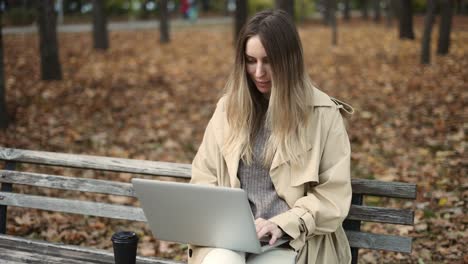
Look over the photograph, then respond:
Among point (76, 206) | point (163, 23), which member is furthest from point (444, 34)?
point (76, 206)

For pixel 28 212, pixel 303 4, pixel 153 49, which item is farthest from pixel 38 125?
pixel 303 4

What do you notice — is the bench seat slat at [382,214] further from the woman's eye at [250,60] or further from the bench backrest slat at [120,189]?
the woman's eye at [250,60]

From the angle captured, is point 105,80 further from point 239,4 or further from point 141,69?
point 239,4

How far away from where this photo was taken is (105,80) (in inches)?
472

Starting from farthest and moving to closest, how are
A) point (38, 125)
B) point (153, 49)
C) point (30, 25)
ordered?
1. point (30, 25)
2. point (153, 49)
3. point (38, 125)

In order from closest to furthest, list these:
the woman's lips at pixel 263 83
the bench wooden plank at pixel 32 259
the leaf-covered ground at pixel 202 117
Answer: the woman's lips at pixel 263 83
the bench wooden plank at pixel 32 259
the leaf-covered ground at pixel 202 117

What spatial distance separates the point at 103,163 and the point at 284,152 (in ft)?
5.26

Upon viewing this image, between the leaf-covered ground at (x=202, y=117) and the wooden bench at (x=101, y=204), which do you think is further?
the leaf-covered ground at (x=202, y=117)

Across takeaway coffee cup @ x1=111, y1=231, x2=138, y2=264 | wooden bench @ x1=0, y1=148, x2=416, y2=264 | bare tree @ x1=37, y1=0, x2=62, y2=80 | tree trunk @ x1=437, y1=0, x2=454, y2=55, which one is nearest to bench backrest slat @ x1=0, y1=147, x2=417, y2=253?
wooden bench @ x1=0, y1=148, x2=416, y2=264

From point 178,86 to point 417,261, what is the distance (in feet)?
24.4

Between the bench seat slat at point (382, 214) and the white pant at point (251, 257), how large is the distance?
636mm

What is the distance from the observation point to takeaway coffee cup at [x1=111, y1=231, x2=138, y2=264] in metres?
3.09

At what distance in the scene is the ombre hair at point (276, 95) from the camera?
3092mm

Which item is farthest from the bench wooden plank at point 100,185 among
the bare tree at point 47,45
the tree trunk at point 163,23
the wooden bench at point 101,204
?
the tree trunk at point 163,23
